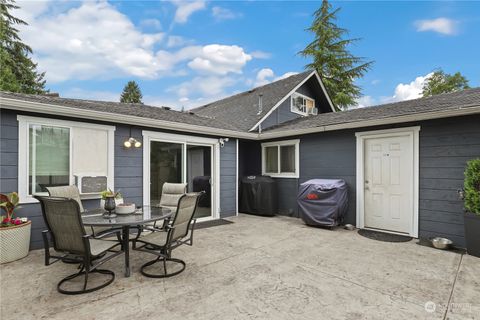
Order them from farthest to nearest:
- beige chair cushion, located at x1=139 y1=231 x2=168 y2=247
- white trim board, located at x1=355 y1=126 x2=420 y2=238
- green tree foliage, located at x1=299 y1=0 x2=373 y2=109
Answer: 1. green tree foliage, located at x1=299 y1=0 x2=373 y2=109
2. white trim board, located at x1=355 y1=126 x2=420 y2=238
3. beige chair cushion, located at x1=139 y1=231 x2=168 y2=247

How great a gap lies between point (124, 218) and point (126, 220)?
150mm

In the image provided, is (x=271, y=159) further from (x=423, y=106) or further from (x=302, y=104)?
(x=423, y=106)

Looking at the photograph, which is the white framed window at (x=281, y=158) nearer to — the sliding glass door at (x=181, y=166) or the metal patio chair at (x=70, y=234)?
the sliding glass door at (x=181, y=166)

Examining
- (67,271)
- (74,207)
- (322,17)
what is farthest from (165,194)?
(322,17)

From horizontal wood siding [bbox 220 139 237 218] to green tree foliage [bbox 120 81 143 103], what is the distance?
26.7m

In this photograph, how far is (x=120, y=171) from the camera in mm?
4824

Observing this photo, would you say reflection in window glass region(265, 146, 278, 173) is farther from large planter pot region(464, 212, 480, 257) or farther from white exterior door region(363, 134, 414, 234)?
large planter pot region(464, 212, 480, 257)

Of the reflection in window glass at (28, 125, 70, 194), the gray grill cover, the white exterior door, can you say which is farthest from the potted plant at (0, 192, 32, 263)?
the white exterior door

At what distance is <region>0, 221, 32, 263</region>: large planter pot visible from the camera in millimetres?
3342

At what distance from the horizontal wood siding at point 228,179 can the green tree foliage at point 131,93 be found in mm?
26678

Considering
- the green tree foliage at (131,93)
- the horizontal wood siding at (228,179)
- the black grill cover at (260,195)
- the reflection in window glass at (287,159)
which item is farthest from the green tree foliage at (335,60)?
the green tree foliage at (131,93)

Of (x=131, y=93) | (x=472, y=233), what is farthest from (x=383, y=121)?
(x=131, y=93)

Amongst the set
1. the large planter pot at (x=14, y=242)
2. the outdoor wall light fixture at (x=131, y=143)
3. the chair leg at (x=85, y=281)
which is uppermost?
the outdoor wall light fixture at (x=131, y=143)

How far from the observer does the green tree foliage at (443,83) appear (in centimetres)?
1719
